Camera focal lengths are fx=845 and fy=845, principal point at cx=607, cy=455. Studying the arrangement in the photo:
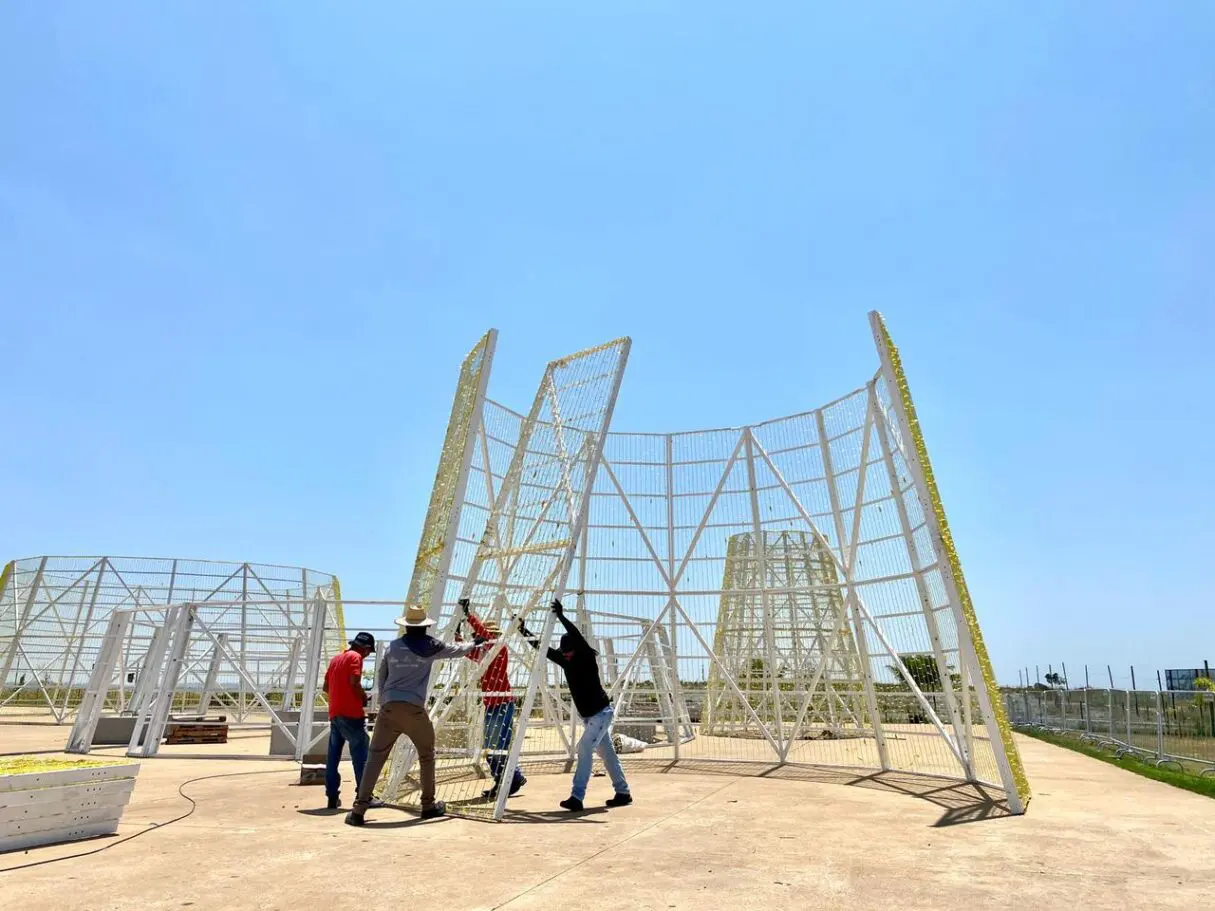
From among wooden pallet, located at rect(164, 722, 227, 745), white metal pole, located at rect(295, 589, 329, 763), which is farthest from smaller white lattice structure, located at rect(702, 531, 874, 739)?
wooden pallet, located at rect(164, 722, 227, 745)

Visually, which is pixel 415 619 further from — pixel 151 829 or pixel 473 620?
pixel 151 829

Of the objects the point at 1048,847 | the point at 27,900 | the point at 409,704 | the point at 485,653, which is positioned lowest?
the point at 27,900

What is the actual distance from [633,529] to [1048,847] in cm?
874

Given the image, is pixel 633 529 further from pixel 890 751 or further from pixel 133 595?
pixel 133 595

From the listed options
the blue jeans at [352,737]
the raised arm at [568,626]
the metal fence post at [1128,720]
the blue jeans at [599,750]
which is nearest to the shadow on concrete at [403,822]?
the blue jeans at [352,737]

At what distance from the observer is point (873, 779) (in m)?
11.6

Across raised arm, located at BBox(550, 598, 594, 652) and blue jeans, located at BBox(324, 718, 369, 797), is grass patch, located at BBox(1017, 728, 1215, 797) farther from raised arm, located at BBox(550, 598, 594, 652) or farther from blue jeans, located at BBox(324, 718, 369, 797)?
blue jeans, located at BBox(324, 718, 369, 797)

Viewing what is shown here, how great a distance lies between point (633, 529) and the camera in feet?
48.6

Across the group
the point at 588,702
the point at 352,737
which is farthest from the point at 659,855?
the point at 352,737

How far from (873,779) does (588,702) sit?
4.96 metres

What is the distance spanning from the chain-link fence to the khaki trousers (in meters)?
12.4

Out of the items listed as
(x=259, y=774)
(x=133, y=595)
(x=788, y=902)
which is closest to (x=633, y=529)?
(x=259, y=774)

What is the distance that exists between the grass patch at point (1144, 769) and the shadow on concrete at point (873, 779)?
3.20 metres

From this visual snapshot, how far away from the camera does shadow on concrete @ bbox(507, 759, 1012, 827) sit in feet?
28.7
